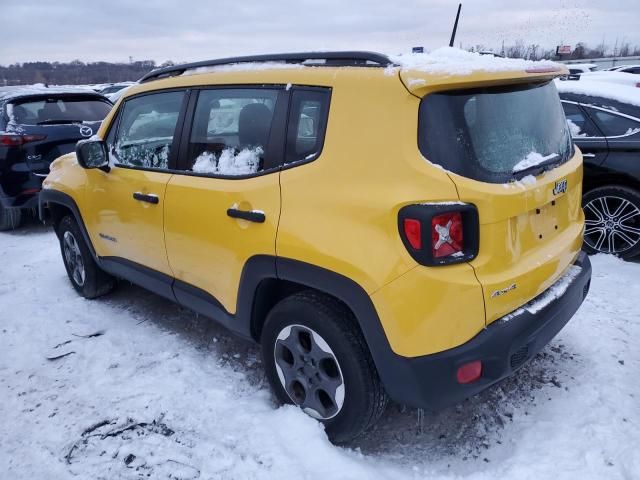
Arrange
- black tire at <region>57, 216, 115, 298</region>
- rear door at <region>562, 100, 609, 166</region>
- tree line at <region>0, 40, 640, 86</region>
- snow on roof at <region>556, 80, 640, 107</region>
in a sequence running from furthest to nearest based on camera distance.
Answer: tree line at <region>0, 40, 640, 86</region>, snow on roof at <region>556, 80, 640, 107</region>, rear door at <region>562, 100, 609, 166</region>, black tire at <region>57, 216, 115, 298</region>

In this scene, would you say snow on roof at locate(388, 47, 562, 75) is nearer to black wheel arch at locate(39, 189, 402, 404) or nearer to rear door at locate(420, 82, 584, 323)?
rear door at locate(420, 82, 584, 323)

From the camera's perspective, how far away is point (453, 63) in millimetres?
2170

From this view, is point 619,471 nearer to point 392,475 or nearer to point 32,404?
point 392,475

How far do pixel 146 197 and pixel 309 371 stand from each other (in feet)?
5.11

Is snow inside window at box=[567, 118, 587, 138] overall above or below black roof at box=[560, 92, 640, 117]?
below

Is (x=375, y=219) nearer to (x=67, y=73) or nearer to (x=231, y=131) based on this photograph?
(x=231, y=131)

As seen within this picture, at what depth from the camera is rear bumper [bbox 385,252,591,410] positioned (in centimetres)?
210

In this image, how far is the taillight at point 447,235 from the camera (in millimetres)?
2033

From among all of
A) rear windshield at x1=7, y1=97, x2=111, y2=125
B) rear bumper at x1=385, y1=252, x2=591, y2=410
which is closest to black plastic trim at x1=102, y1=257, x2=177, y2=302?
rear bumper at x1=385, y1=252, x2=591, y2=410

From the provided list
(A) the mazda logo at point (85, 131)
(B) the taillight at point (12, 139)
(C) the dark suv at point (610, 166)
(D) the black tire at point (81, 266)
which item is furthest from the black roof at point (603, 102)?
(B) the taillight at point (12, 139)

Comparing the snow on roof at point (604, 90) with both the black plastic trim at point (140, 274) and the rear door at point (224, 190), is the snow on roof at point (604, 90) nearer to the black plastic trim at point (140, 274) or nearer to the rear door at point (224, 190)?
the rear door at point (224, 190)

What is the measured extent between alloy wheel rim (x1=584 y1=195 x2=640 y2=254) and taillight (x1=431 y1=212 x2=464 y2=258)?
339cm

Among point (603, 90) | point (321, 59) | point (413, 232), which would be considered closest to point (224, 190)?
point (321, 59)

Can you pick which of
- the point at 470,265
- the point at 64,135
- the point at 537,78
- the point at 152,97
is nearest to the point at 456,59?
the point at 537,78
